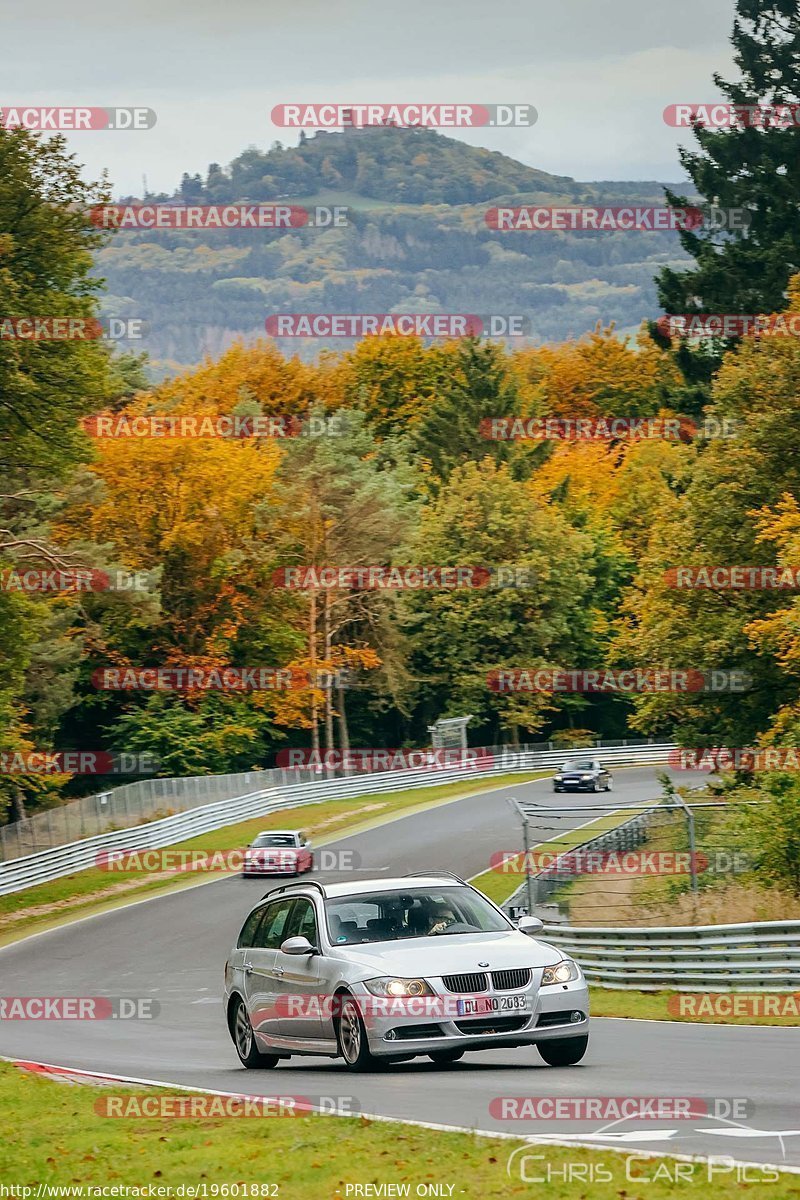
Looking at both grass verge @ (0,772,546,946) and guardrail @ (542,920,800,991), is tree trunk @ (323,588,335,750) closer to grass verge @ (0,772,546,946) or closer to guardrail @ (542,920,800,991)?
grass verge @ (0,772,546,946)

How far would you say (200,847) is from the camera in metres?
52.9

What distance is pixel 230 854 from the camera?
50.6 meters

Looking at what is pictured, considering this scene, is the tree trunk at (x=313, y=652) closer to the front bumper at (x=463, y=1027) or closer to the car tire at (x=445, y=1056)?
the car tire at (x=445, y=1056)

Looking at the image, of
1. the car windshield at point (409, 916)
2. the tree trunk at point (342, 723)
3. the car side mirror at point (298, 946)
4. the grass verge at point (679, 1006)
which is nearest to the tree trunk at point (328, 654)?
the tree trunk at point (342, 723)

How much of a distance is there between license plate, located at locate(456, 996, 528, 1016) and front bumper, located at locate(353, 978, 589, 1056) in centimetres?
2

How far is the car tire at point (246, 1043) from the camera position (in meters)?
14.7

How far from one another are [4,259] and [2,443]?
4176 millimetres

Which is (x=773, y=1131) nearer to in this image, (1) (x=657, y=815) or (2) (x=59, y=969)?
(1) (x=657, y=815)

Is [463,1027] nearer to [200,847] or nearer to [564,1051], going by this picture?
[564,1051]

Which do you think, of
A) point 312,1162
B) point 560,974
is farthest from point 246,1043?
point 312,1162

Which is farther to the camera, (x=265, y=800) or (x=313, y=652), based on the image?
(x=313, y=652)

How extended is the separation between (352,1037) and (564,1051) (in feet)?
5.22

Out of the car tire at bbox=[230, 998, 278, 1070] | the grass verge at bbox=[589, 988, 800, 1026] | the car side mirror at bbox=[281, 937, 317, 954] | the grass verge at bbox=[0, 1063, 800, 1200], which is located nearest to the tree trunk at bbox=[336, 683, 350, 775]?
the grass verge at bbox=[589, 988, 800, 1026]

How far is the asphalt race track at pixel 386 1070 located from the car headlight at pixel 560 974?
2.13 ft
